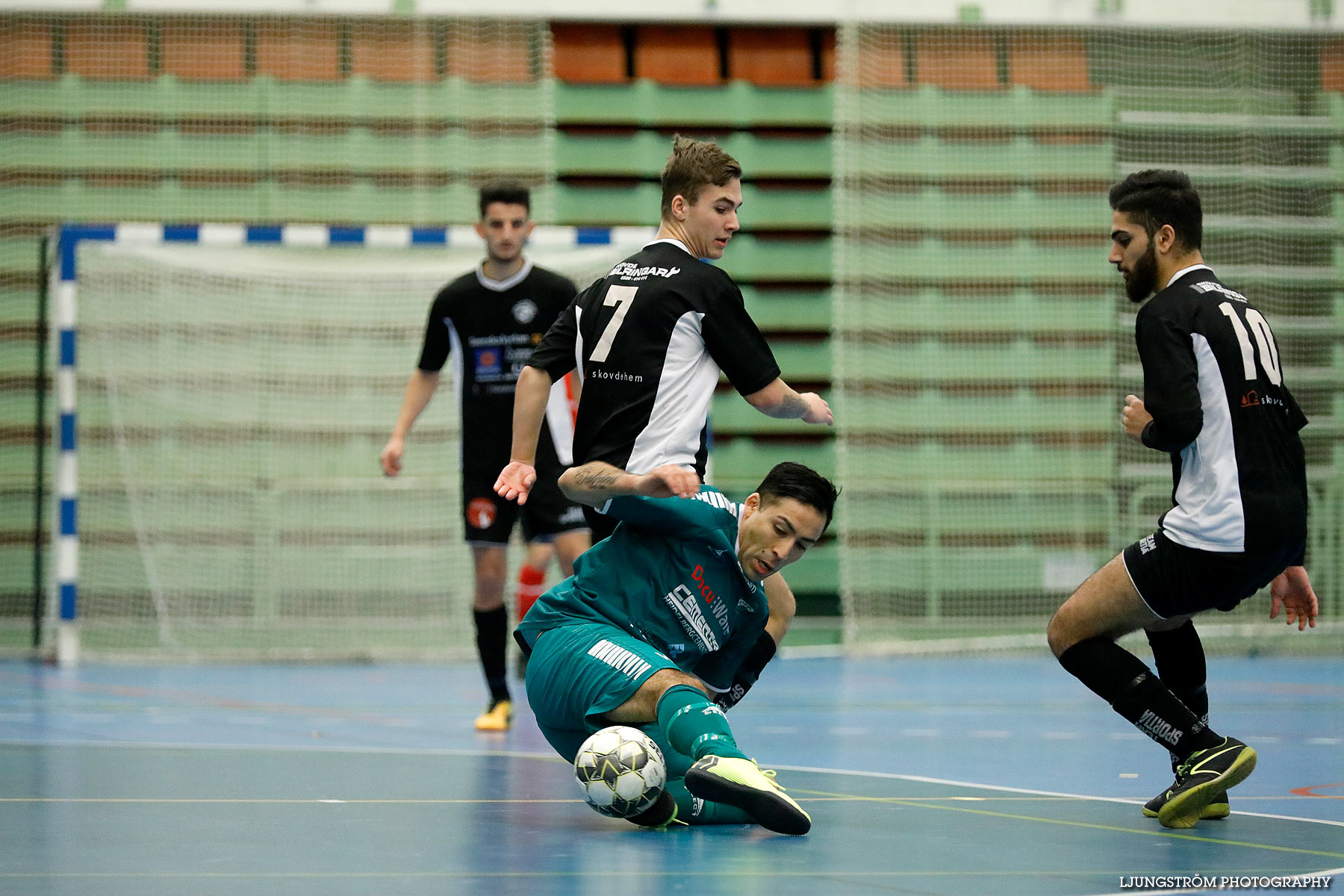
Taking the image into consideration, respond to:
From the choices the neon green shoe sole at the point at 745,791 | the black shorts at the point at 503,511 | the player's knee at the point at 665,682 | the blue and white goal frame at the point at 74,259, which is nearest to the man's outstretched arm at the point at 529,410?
the player's knee at the point at 665,682

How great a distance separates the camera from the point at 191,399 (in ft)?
35.8

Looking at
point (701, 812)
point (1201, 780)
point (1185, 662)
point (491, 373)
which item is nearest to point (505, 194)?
point (491, 373)

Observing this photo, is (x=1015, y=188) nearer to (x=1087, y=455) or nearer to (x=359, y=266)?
(x=1087, y=455)

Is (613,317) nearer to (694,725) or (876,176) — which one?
(694,725)

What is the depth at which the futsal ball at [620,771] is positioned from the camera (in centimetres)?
355

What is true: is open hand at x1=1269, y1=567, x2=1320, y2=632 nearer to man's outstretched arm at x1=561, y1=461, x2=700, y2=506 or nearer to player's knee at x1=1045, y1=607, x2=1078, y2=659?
player's knee at x1=1045, y1=607, x2=1078, y2=659

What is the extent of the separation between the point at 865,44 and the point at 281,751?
8368 millimetres

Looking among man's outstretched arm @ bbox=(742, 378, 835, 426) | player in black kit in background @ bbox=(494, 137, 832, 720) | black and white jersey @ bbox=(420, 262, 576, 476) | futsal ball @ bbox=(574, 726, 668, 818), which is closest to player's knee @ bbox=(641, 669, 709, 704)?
futsal ball @ bbox=(574, 726, 668, 818)

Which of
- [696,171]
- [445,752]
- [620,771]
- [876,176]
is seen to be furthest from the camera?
[876,176]

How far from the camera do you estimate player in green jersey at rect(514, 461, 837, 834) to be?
12.2ft

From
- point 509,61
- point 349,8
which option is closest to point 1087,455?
point 509,61

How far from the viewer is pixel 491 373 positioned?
6.55 metres

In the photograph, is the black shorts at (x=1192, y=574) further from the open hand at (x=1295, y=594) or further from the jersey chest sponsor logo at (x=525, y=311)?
the jersey chest sponsor logo at (x=525, y=311)

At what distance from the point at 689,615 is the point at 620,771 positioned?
523mm
